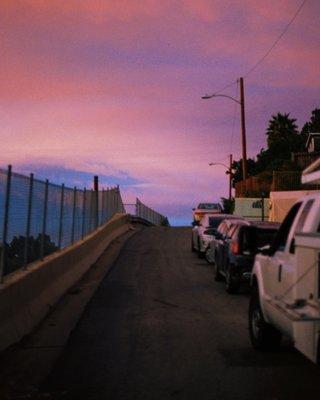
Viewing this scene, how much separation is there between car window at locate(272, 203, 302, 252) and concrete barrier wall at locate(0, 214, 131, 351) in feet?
12.2

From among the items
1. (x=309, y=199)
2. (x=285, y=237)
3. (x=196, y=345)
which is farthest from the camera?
(x=196, y=345)

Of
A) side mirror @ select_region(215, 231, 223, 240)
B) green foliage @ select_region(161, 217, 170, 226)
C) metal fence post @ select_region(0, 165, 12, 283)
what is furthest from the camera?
green foliage @ select_region(161, 217, 170, 226)

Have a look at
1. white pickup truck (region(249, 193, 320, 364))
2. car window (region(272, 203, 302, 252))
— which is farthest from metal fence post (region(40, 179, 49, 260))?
car window (region(272, 203, 302, 252))

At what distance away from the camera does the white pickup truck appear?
19.6 ft

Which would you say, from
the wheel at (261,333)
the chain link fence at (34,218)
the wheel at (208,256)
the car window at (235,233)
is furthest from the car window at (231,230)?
the wheel at (261,333)

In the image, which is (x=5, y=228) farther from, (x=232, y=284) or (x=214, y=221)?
(x=214, y=221)

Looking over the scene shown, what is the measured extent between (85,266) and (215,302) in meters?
6.42

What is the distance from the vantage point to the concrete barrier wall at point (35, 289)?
9.57 meters

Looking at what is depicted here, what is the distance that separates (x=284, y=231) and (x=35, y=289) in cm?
499

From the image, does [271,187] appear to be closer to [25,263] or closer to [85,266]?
[85,266]

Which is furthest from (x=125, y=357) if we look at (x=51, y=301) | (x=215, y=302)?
(x=215, y=302)

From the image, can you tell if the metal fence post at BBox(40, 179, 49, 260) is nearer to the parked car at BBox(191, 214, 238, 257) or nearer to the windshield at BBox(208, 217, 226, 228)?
the parked car at BBox(191, 214, 238, 257)

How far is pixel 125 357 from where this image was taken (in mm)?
8695

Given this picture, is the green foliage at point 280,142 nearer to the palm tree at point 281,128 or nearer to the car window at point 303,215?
the palm tree at point 281,128
